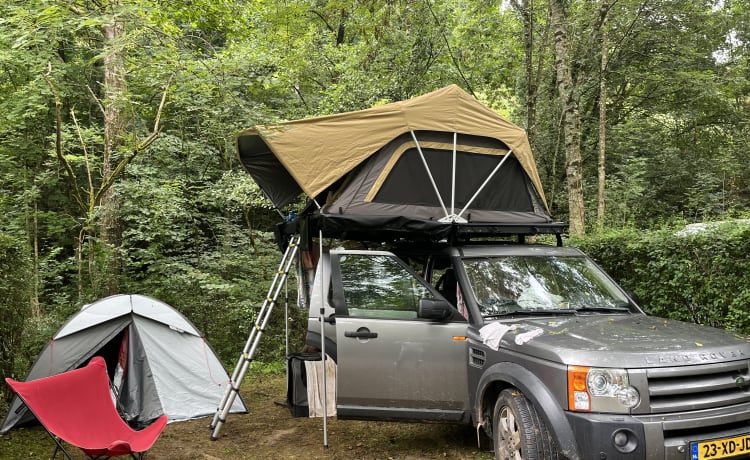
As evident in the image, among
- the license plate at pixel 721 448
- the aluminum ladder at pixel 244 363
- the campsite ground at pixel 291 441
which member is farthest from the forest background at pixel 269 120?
the license plate at pixel 721 448

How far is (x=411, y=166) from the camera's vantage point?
6160mm

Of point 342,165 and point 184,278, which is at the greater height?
point 342,165

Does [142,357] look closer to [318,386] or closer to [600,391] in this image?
[318,386]

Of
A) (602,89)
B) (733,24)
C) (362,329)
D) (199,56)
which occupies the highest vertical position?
(733,24)

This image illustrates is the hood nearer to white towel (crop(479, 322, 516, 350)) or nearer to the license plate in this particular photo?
white towel (crop(479, 322, 516, 350))

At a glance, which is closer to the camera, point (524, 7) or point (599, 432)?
point (599, 432)

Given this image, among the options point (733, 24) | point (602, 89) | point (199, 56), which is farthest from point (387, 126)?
point (733, 24)

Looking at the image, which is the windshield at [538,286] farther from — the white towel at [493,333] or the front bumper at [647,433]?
the front bumper at [647,433]

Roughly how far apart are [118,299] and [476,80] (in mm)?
11011

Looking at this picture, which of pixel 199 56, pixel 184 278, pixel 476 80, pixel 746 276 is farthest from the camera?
pixel 476 80

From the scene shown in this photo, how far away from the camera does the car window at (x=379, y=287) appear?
5246 mm

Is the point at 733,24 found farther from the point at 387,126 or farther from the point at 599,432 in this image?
the point at 599,432

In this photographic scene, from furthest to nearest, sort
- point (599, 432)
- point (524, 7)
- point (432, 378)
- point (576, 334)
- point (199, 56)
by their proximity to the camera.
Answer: point (524, 7)
point (199, 56)
point (432, 378)
point (576, 334)
point (599, 432)

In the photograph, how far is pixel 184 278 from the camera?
1102 cm
